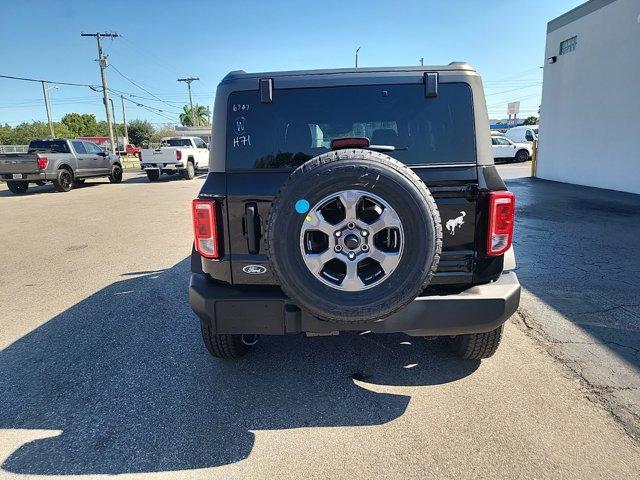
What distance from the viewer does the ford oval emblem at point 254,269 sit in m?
2.63

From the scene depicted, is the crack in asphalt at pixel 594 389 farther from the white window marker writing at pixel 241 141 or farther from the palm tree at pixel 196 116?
the palm tree at pixel 196 116

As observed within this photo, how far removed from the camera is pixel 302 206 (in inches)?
89.3

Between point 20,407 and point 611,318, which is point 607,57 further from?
point 20,407

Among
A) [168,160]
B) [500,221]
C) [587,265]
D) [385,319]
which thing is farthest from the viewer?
[168,160]

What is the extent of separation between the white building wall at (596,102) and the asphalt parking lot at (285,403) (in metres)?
10.3

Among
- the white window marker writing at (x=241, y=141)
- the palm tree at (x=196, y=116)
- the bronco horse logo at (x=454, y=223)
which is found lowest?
the bronco horse logo at (x=454, y=223)

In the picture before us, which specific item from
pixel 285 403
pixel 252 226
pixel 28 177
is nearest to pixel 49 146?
pixel 28 177

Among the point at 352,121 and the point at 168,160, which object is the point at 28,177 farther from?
the point at 352,121

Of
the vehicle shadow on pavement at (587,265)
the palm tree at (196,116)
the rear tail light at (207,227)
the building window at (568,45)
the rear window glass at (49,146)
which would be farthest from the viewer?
the palm tree at (196,116)

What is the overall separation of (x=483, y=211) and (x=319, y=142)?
3.73ft

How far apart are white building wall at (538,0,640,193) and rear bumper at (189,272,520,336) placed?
12.6 meters

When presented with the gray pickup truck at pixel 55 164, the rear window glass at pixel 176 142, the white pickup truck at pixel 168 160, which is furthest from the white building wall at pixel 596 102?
the gray pickup truck at pixel 55 164

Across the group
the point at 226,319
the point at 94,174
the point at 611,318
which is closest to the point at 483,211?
the point at 226,319

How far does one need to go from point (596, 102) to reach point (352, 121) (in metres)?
14.3
